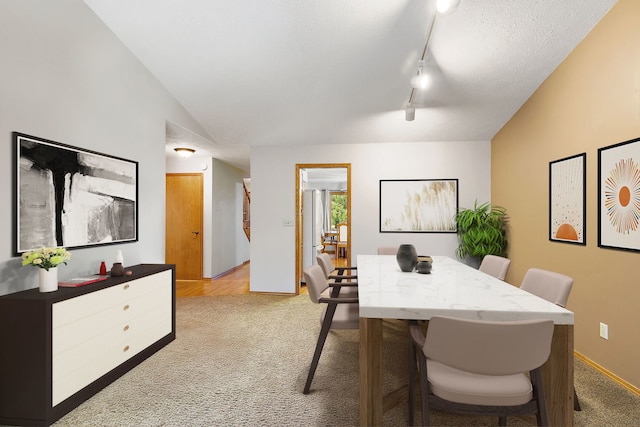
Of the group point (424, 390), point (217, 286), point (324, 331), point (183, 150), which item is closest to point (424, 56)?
point (324, 331)

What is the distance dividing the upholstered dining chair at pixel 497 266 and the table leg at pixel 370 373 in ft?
5.08

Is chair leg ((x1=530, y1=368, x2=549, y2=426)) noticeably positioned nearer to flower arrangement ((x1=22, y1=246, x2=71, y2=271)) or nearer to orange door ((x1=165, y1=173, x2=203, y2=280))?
flower arrangement ((x1=22, y1=246, x2=71, y2=271))

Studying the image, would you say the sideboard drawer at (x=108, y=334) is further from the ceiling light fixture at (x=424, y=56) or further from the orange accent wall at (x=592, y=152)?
the orange accent wall at (x=592, y=152)

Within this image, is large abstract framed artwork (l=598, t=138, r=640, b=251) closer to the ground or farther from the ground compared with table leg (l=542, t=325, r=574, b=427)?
farther from the ground

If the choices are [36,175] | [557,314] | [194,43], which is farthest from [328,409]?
[194,43]

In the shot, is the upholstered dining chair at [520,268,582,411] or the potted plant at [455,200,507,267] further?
the potted plant at [455,200,507,267]

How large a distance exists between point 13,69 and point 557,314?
3405mm

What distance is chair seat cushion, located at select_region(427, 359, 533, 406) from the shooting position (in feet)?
4.36

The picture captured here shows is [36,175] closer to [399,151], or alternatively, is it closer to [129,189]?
[129,189]

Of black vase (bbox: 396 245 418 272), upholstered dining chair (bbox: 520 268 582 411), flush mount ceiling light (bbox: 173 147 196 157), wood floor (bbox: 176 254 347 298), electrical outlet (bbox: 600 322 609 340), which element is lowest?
wood floor (bbox: 176 254 347 298)

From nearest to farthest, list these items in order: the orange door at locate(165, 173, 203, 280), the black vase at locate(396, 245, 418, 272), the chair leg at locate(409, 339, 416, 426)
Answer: the chair leg at locate(409, 339, 416, 426)
the black vase at locate(396, 245, 418, 272)
the orange door at locate(165, 173, 203, 280)

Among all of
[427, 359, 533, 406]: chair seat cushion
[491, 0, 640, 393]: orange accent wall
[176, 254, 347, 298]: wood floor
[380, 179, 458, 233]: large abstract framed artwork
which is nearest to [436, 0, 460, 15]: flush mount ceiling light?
[491, 0, 640, 393]: orange accent wall

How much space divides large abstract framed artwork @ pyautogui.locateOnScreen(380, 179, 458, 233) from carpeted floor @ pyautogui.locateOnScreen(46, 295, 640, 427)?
1772mm

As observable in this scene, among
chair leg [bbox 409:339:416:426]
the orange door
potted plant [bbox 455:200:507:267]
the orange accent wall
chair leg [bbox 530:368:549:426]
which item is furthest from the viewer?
the orange door
